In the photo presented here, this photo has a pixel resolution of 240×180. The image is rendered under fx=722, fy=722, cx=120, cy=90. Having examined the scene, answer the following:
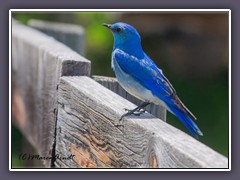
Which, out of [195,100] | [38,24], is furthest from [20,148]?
[195,100]

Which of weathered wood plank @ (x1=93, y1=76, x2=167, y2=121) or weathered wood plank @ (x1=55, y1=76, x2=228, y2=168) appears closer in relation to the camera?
weathered wood plank @ (x1=55, y1=76, x2=228, y2=168)

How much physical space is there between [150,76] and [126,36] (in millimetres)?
310

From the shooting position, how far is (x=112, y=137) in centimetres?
344

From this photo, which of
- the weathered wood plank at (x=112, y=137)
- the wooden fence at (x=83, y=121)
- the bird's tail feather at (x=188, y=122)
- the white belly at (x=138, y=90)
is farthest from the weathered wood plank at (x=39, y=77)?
the bird's tail feather at (x=188, y=122)

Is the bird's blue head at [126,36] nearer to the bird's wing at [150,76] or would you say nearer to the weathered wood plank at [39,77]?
the bird's wing at [150,76]

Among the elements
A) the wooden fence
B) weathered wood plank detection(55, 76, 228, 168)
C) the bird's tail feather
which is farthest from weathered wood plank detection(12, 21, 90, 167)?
the bird's tail feather

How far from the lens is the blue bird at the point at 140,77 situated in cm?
390

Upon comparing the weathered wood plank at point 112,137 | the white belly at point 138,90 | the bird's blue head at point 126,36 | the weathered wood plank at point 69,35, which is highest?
the weathered wood plank at point 69,35

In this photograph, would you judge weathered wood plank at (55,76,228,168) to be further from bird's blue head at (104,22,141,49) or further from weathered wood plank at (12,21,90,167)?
bird's blue head at (104,22,141,49)

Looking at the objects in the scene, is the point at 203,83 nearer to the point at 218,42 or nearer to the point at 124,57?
the point at 218,42

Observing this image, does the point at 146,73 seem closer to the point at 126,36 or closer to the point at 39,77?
the point at 126,36

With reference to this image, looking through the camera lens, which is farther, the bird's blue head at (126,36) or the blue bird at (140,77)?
the bird's blue head at (126,36)

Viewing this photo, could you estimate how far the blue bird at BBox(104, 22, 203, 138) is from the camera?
3896 millimetres

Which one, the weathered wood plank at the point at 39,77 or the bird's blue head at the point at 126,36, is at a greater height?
the bird's blue head at the point at 126,36
